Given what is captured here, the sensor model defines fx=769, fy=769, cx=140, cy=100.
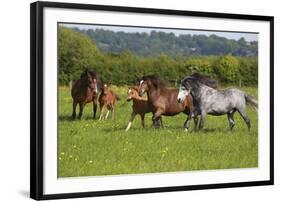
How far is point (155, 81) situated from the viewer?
7.34 meters

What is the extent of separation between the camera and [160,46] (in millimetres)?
7344

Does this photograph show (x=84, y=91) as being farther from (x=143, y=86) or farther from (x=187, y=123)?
(x=187, y=123)

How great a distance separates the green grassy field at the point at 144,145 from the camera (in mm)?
6852

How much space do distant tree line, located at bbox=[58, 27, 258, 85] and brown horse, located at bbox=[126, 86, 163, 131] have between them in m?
0.09

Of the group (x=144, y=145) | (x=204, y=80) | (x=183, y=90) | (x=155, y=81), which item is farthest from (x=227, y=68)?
(x=144, y=145)

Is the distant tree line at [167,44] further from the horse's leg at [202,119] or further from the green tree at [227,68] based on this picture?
the horse's leg at [202,119]

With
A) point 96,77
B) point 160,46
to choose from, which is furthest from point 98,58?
point 160,46

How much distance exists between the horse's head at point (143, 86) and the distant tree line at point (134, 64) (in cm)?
7

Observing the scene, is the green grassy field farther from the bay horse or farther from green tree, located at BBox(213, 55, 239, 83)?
green tree, located at BBox(213, 55, 239, 83)

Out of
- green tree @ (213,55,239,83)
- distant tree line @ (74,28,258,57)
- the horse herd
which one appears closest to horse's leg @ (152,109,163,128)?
the horse herd

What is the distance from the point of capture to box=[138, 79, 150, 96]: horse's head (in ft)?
23.8

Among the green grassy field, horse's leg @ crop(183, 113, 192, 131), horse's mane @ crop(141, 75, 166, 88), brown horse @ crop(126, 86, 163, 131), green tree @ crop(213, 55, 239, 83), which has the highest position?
green tree @ crop(213, 55, 239, 83)

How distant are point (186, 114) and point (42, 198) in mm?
1710

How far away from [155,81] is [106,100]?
55 centimetres
